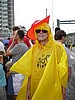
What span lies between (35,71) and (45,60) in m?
0.21

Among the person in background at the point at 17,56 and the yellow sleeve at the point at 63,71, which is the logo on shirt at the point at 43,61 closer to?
the yellow sleeve at the point at 63,71

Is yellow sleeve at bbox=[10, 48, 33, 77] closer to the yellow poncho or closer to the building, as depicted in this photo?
the yellow poncho

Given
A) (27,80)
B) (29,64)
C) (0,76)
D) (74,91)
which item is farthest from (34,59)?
(74,91)

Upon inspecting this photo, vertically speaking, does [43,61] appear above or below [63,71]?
above

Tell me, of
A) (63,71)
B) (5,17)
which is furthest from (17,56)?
(5,17)

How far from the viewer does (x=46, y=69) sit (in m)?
4.87

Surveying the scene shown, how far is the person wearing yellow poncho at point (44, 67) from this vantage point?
486 cm

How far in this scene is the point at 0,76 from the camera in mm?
5879

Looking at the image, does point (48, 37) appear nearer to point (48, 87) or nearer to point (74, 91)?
point (48, 87)

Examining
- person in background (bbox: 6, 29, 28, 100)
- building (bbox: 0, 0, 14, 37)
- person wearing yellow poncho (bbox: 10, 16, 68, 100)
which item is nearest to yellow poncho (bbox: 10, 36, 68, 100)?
person wearing yellow poncho (bbox: 10, 16, 68, 100)

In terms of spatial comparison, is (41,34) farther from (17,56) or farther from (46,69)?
(17,56)

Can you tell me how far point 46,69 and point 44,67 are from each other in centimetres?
9

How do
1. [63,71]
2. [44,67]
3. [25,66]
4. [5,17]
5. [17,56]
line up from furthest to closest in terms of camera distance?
[5,17] → [17,56] → [25,66] → [44,67] → [63,71]

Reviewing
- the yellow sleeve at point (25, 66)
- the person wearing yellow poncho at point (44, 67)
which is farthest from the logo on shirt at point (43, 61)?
the yellow sleeve at point (25, 66)
